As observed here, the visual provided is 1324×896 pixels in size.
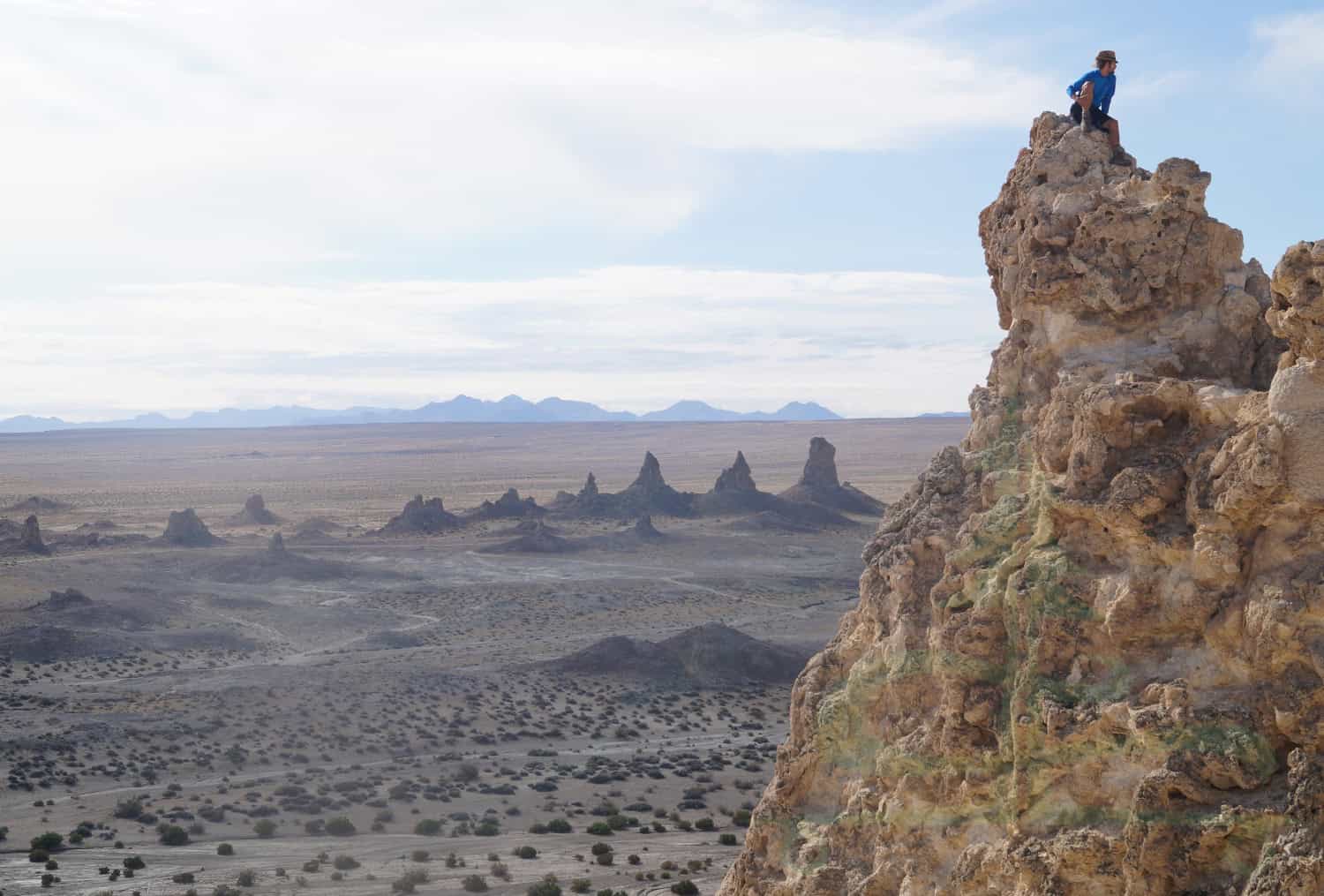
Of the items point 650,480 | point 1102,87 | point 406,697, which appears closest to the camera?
point 1102,87

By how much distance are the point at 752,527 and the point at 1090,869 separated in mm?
73910

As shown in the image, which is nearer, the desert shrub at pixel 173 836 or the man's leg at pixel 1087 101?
the man's leg at pixel 1087 101

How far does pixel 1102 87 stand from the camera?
9062 millimetres

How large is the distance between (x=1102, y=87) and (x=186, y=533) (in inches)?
2651

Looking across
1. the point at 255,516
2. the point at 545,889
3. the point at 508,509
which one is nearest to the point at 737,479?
the point at 508,509

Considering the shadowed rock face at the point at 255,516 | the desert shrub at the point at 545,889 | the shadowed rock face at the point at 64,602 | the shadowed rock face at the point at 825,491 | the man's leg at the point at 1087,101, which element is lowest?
the shadowed rock face at the point at 64,602

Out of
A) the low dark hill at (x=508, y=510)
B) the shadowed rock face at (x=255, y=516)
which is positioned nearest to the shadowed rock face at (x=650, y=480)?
the low dark hill at (x=508, y=510)

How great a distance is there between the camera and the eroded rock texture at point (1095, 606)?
6074 mm

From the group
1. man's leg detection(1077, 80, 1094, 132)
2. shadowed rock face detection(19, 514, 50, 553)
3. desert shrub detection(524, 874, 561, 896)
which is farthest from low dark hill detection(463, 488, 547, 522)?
man's leg detection(1077, 80, 1094, 132)

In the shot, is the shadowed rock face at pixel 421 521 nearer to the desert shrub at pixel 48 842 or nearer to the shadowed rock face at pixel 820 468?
the shadowed rock face at pixel 820 468

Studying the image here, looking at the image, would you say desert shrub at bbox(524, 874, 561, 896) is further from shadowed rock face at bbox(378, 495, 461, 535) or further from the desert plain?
shadowed rock face at bbox(378, 495, 461, 535)

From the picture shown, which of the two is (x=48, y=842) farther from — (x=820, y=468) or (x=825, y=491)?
(x=820, y=468)

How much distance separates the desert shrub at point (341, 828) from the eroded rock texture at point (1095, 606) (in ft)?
47.0

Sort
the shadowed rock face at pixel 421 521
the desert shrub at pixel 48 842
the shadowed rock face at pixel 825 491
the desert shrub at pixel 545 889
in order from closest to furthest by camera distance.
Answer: the desert shrub at pixel 545 889
the desert shrub at pixel 48 842
the shadowed rock face at pixel 421 521
the shadowed rock face at pixel 825 491
